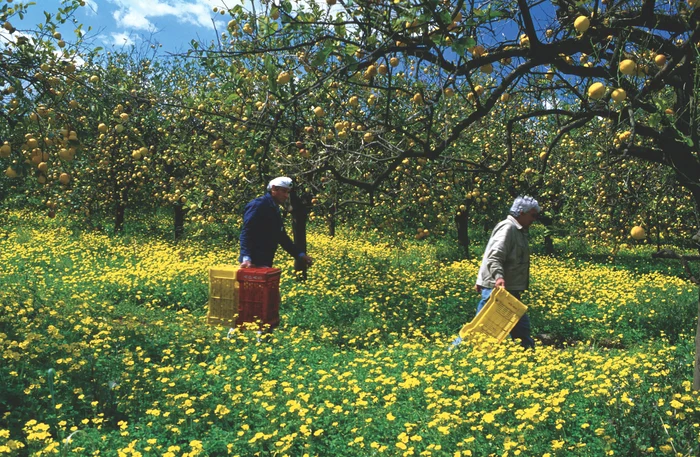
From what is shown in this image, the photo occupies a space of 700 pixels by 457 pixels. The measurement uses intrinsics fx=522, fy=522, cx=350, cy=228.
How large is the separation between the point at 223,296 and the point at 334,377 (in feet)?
6.46

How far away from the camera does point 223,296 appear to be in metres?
6.32

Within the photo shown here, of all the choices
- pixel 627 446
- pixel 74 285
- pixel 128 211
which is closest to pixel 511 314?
pixel 627 446

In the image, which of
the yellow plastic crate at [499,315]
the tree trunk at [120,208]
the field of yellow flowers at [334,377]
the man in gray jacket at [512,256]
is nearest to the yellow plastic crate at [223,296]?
the field of yellow flowers at [334,377]

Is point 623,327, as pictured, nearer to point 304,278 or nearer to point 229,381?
point 304,278

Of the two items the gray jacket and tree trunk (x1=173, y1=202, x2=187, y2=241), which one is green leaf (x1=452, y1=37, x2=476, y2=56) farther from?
tree trunk (x1=173, y1=202, x2=187, y2=241)

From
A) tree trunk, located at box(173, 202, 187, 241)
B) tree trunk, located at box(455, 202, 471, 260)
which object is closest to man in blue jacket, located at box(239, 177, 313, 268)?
tree trunk, located at box(455, 202, 471, 260)

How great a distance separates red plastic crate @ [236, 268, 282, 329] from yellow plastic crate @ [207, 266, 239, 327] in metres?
0.10

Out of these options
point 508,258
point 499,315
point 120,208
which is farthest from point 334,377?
point 120,208

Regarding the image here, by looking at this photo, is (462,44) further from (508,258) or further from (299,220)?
(299,220)

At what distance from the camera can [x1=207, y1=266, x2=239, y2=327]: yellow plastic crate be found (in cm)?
613

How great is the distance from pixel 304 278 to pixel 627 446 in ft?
23.1

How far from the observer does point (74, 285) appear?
9016 mm

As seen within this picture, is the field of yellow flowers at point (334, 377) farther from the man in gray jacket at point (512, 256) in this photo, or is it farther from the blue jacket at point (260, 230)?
the blue jacket at point (260, 230)

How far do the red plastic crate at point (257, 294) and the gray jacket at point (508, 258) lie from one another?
2.34 meters
